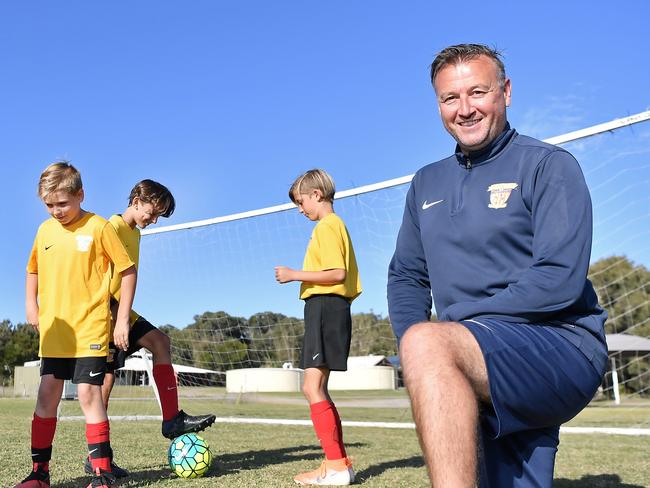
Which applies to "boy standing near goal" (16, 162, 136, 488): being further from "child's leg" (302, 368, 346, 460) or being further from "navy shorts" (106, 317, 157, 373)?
"child's leg" (302, 368, 346, 460)

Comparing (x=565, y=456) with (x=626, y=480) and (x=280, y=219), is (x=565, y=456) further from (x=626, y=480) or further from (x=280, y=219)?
(x=280, y=219)

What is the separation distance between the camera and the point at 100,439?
3.49m

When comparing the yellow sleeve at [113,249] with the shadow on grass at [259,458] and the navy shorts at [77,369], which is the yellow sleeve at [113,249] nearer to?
the navy shorts at [77,369]

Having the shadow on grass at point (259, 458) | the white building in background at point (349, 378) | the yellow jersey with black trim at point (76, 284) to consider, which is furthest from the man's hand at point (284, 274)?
the white building in background at point (349, 378)

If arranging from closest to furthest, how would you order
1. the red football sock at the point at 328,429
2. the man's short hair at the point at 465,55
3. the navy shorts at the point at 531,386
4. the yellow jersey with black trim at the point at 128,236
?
the navy shorts at the point at 531,386 < the man's short hair at the point at 465,55 < the red football sock at the point at 328,429 < the yellow jersey with black trim at the point at 128,236

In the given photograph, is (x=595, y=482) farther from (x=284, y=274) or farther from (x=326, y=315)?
(x=284, y=274)

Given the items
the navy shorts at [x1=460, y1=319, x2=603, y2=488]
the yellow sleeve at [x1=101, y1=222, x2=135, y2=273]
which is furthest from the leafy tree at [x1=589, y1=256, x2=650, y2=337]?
the navy shorts at [x1=460, y1=319, x2=603, y2=488]

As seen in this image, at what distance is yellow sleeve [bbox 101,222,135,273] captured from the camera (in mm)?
3729

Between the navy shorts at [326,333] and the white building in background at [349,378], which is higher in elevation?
the navy shorts at [326,333]

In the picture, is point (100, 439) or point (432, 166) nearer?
point (432, 166)

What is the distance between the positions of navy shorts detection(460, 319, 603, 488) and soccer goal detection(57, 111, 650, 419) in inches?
261

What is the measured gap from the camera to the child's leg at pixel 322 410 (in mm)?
4074

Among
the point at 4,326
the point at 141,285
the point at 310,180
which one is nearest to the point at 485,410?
the point at 310,180

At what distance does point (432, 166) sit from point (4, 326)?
60.8 meters
